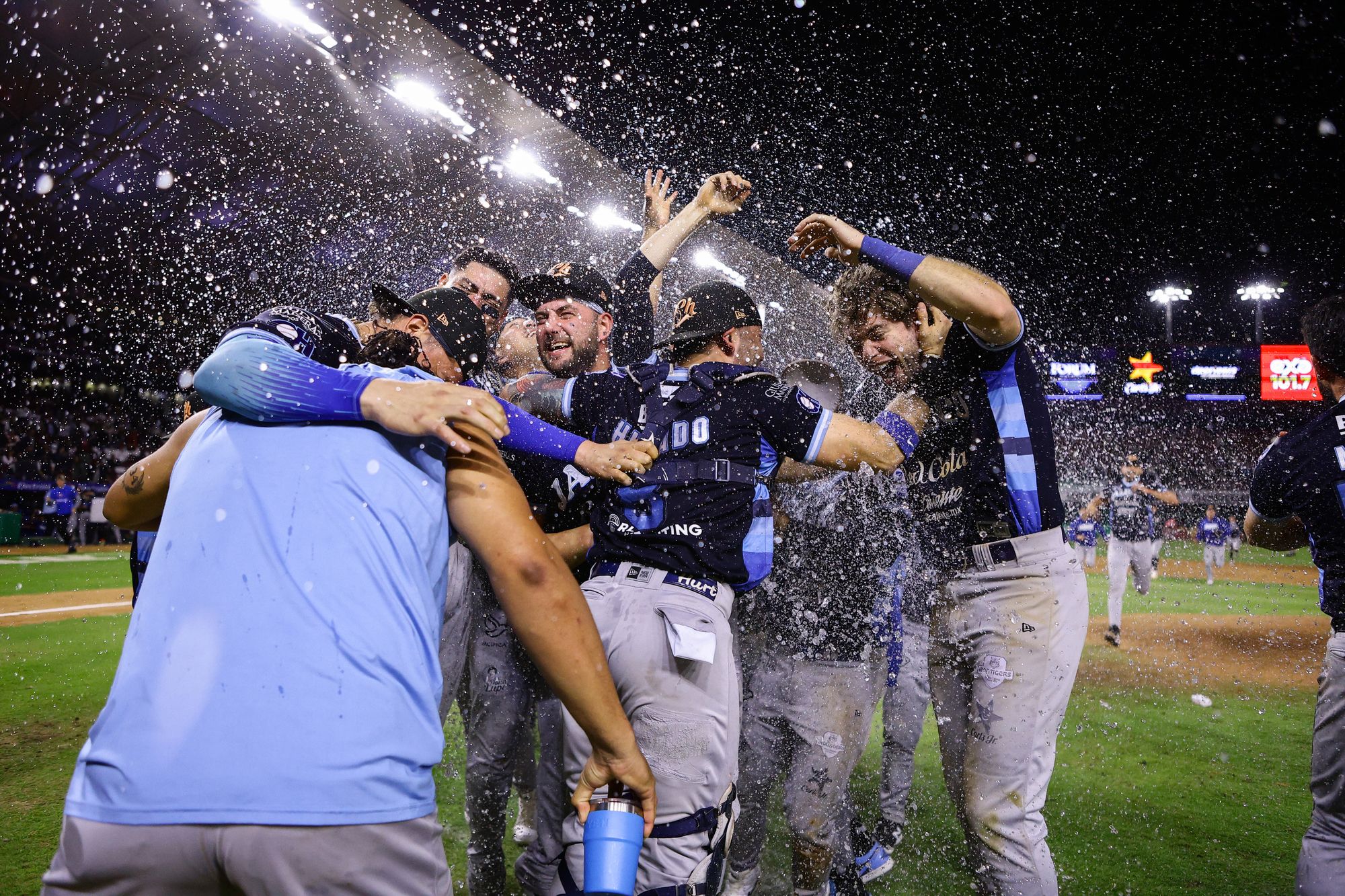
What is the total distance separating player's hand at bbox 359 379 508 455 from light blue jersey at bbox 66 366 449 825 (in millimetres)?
65

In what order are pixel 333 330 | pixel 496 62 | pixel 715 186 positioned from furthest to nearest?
pixel 496 62 → pixel 715 186 → pixel 333 330

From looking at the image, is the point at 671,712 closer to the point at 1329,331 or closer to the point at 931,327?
the point at 931,327

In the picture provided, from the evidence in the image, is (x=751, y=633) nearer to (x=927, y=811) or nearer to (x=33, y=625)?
(x=927, y=811)

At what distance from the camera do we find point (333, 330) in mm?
2170

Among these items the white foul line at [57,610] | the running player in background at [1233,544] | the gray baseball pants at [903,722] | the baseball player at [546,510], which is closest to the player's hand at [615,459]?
the baseball player at [546,510]

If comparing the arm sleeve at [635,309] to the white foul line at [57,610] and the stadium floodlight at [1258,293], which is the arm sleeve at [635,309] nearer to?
the white foul line at [57,610]

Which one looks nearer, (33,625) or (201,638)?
(201,638)

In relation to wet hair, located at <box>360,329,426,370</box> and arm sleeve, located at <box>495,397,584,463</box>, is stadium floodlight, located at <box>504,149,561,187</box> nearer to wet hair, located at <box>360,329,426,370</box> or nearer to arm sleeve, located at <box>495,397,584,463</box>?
wet hair, located at <box>360,329,426,370</box>

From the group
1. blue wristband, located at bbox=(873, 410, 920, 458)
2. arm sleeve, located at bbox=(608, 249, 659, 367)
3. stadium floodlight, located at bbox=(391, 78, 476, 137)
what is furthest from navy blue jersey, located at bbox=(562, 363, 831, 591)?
stadium floodlight, located at bbox=(391, 78, 476, 137)

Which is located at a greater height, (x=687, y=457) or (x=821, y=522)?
(x=687, y=457)

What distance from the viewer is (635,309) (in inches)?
Answer: 153

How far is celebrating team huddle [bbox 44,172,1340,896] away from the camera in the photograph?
114 cm

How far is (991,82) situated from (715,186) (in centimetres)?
1135

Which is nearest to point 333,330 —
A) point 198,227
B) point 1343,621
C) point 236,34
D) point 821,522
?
point 821,522
